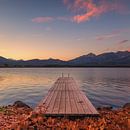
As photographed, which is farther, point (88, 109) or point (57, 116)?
point (88, 109)

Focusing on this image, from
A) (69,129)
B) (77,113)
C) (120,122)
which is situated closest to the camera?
A: (69,129)

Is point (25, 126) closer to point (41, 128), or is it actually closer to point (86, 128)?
point (41, 128)

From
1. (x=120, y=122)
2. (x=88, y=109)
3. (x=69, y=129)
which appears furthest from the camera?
(x=88, y=109)

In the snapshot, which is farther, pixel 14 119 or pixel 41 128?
pixel 14 119

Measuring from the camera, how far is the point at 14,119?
11.9 m

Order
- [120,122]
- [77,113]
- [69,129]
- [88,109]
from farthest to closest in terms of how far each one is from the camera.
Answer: [88,109] → [77,113] → [120,122] → [69,129]

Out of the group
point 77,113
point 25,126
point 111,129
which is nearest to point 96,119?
point 77,113

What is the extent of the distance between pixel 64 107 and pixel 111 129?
13.4ft

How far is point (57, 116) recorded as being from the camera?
11.2 meters

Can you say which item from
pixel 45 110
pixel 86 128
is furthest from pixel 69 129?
pixel 45 110

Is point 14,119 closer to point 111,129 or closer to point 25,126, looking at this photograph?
point 25,126

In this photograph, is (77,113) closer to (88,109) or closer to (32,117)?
(88,109)

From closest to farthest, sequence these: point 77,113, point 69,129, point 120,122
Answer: point 69,129 < point 120,122 < point 77,113

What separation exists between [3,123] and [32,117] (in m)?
1.39
